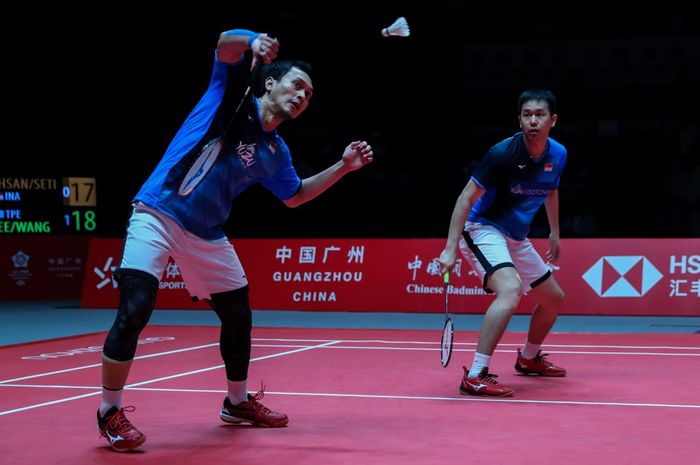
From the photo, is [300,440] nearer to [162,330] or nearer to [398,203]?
[162,330]

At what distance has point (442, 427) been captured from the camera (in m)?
4.57

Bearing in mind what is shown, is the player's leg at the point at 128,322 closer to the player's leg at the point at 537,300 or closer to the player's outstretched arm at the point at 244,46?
the player's outstretched arm at the point at 244,46

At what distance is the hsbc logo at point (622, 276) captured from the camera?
36.3ft

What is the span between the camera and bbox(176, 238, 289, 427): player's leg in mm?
4422

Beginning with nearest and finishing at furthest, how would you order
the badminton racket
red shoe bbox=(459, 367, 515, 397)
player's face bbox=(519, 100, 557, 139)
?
1. the badminton racket
2. red shoe bbox=(459, 367, 515, 397)
3. player's face bbox=(519, 100, 557, 139)

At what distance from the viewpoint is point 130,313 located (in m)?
4.09

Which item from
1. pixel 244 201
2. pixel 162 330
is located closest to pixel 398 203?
pixel 244 201

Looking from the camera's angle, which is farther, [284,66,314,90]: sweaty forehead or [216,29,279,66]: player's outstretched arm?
[284,66,314,90]: sweaty forehead

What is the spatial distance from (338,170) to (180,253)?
882 millimetres

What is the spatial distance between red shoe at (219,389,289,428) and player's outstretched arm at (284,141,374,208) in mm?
998

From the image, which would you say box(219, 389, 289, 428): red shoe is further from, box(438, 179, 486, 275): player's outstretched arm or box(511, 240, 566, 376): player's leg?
box(511, 240, 566, 376): player's leg

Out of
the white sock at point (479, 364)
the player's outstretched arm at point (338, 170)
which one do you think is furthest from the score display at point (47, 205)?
the player's outstretched arm at point (338, 170)

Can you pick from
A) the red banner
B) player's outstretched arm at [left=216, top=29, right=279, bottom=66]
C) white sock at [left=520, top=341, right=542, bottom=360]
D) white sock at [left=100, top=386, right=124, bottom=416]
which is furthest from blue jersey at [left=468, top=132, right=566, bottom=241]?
the red banner

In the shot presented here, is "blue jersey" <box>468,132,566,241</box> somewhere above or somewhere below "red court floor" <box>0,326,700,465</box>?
above
